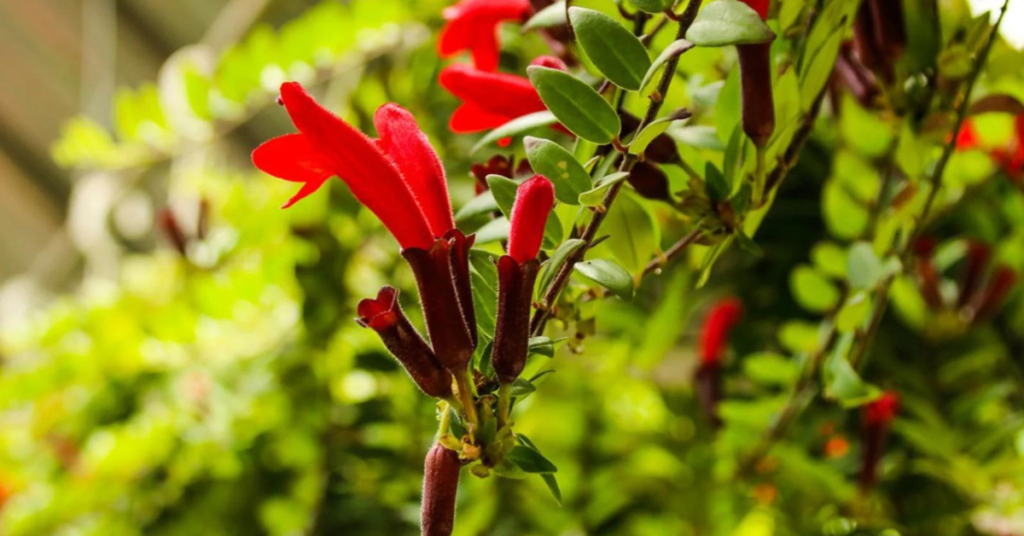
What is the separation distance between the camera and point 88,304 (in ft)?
4.22

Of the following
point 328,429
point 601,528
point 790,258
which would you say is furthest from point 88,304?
point 790,258

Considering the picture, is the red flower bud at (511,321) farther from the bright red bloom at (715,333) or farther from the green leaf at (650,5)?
the bright red bloom at (715,333)

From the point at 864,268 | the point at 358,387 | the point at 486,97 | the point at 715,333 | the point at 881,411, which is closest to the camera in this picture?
the point at 486,97

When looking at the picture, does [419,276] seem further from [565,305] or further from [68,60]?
[68,60]

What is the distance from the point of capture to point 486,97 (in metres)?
0.40

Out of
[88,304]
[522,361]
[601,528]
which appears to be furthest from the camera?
[88,304]

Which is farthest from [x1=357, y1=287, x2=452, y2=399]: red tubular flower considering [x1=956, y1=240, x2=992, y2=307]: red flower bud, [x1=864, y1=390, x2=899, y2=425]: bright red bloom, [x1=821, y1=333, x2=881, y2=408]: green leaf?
[x1=956, y1=240, x2=992, y2=307]: red flower bud

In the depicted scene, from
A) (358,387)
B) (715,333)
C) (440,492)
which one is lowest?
(358,387)

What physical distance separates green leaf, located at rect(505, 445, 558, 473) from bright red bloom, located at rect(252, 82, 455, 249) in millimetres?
84

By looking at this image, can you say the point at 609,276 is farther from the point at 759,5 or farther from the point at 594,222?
the point at 759,5

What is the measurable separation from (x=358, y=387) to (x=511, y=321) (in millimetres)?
925

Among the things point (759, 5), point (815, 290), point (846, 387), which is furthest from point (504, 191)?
point (815, 290)

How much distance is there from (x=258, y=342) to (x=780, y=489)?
0.76 meters

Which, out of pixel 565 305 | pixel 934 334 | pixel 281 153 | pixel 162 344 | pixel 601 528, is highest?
pixel 281 153
